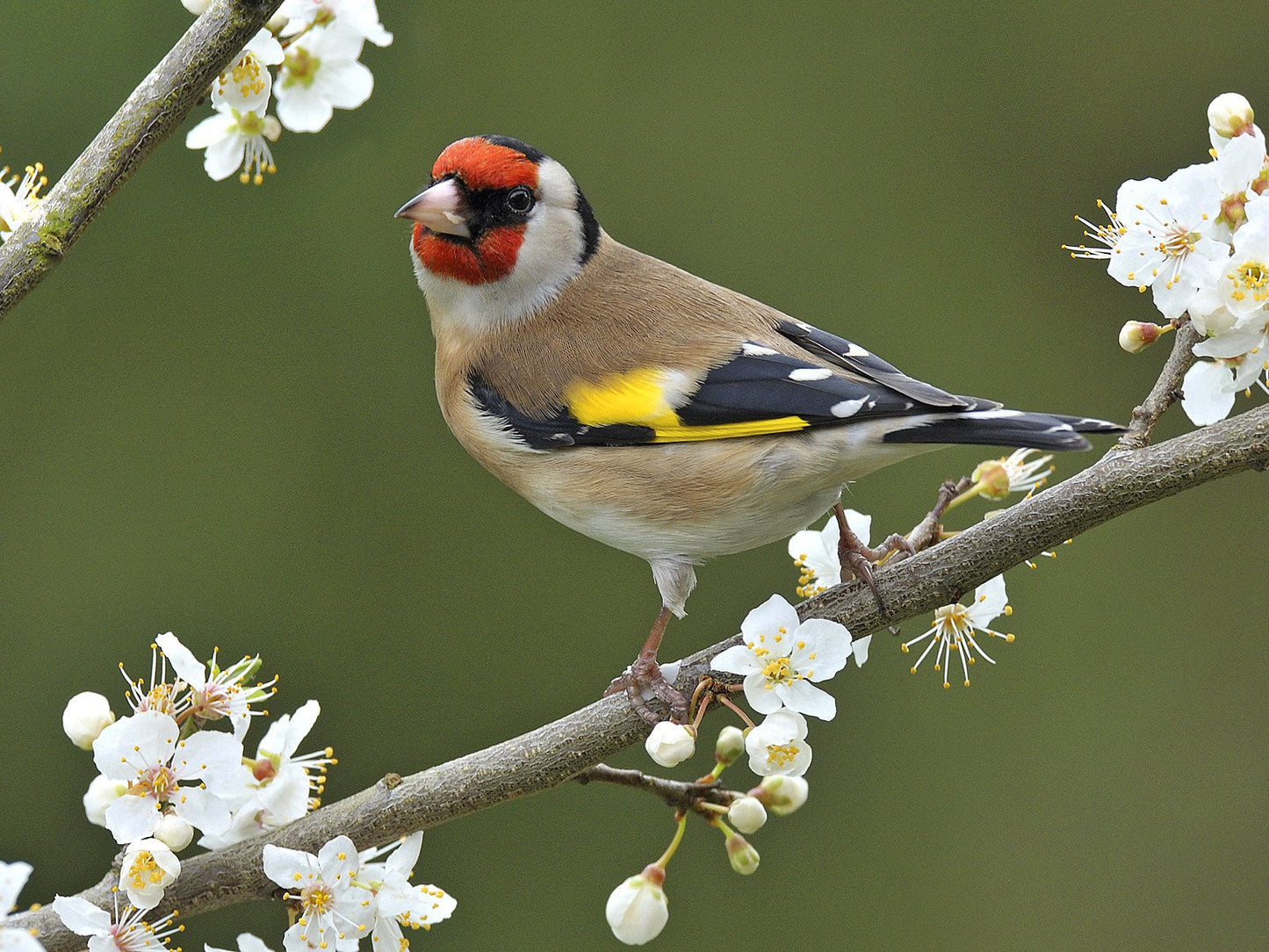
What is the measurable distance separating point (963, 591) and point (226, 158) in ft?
3.51

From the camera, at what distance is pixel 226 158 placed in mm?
1781


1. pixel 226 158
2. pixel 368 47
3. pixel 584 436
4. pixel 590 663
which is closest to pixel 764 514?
pixel 584 436

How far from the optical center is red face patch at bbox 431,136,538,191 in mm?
2053

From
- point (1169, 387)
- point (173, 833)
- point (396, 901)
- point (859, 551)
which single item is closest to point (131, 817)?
point (173, 833)

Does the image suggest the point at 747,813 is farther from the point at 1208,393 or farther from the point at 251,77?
the point at 251,77

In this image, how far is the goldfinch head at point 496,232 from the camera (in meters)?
2.07

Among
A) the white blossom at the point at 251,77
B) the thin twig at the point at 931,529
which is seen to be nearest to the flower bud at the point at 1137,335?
the thin twig at the point at 931,529

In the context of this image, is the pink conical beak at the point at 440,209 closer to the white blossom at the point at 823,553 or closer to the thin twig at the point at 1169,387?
the white blossom at the point at 823,553

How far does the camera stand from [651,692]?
5.40ft

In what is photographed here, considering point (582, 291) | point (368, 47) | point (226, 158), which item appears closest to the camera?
point (226, 158)

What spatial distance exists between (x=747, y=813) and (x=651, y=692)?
0.65ft

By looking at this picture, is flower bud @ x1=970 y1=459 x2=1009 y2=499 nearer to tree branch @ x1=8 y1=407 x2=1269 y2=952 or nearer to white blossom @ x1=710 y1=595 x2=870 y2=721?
tree branch @ x1=8 y1=407 x2=1269 y2=952

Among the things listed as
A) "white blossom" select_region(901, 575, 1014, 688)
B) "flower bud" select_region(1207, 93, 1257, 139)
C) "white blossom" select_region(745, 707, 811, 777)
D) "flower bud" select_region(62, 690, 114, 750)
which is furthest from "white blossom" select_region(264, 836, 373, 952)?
"flower bud" select_region(1207, 93, 1257, 139)

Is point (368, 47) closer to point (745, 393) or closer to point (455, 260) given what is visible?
point (455, 260)
